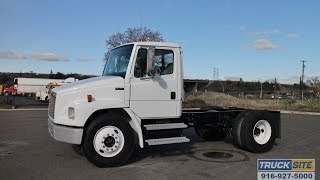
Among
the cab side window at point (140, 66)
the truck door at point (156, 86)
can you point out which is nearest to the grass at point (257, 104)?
the truck door at point (156, 86)

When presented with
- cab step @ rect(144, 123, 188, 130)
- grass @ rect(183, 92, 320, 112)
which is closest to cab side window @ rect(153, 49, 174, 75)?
cab step @ rect(144, 123, 188, 130)

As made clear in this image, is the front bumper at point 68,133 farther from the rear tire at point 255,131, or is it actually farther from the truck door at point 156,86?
the rear tire at point 255,131

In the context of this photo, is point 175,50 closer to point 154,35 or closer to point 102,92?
point 102,92

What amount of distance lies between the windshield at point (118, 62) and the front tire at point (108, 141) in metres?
1.24

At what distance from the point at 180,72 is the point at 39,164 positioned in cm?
→ 398

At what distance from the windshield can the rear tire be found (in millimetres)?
3544

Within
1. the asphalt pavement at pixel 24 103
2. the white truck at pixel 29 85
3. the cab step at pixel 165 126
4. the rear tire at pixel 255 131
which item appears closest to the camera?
the cab step at pixel 165 126

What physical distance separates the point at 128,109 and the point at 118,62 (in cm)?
134

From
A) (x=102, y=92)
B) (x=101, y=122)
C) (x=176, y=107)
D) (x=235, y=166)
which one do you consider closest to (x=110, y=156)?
(x=101, y=122)

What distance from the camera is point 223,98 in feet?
142

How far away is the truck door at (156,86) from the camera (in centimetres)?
952

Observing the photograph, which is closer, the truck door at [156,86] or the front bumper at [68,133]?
the front bumper at [68,133]

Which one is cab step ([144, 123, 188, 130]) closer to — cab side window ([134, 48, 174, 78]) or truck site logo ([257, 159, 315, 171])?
cab side window ([134, 48, 174, 78])

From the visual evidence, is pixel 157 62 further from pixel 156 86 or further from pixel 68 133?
pixel 68 133
